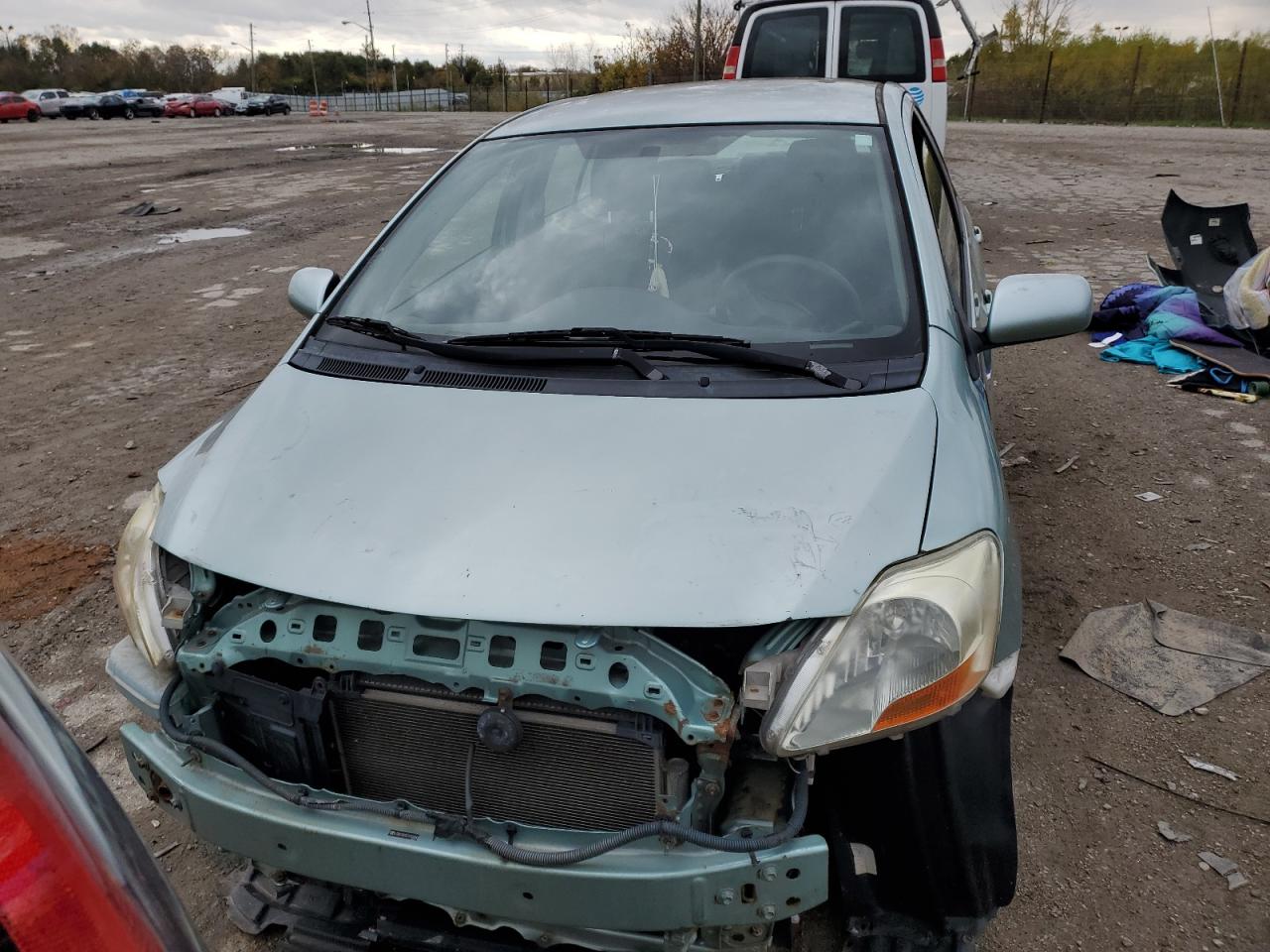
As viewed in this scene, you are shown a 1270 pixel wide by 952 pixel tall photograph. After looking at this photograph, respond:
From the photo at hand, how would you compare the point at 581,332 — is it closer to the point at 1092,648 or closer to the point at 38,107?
the point at 1092,648

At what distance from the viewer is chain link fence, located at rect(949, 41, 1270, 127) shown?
2847 cm

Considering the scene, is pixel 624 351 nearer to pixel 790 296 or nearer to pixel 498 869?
pixel 790 296

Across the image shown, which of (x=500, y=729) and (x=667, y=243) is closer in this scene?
(x=500, y=729)

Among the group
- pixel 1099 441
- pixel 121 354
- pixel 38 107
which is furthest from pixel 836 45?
pixel 38 107

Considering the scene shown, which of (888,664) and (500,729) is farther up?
(888,664)

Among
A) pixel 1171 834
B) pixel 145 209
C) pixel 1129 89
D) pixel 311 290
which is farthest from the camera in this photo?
pixel 1129 89

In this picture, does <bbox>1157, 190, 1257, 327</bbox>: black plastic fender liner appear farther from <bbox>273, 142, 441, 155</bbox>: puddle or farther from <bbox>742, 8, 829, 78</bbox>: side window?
<bbox>273, 142, 441, 155</bbox>: puddle

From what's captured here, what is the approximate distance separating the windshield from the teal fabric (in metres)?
3.82

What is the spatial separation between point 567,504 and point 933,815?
0.89 m

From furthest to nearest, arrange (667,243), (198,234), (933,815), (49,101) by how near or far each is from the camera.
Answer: (49,101) → (198,234) → (667,243) → (933,815)

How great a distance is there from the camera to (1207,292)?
21.3 feet

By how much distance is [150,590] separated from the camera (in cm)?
204

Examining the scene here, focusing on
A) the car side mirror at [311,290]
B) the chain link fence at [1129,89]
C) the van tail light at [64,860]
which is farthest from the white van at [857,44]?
A: the chain link fence at [1129,89]

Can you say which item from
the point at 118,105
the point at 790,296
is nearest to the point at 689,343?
the point at 790,296
